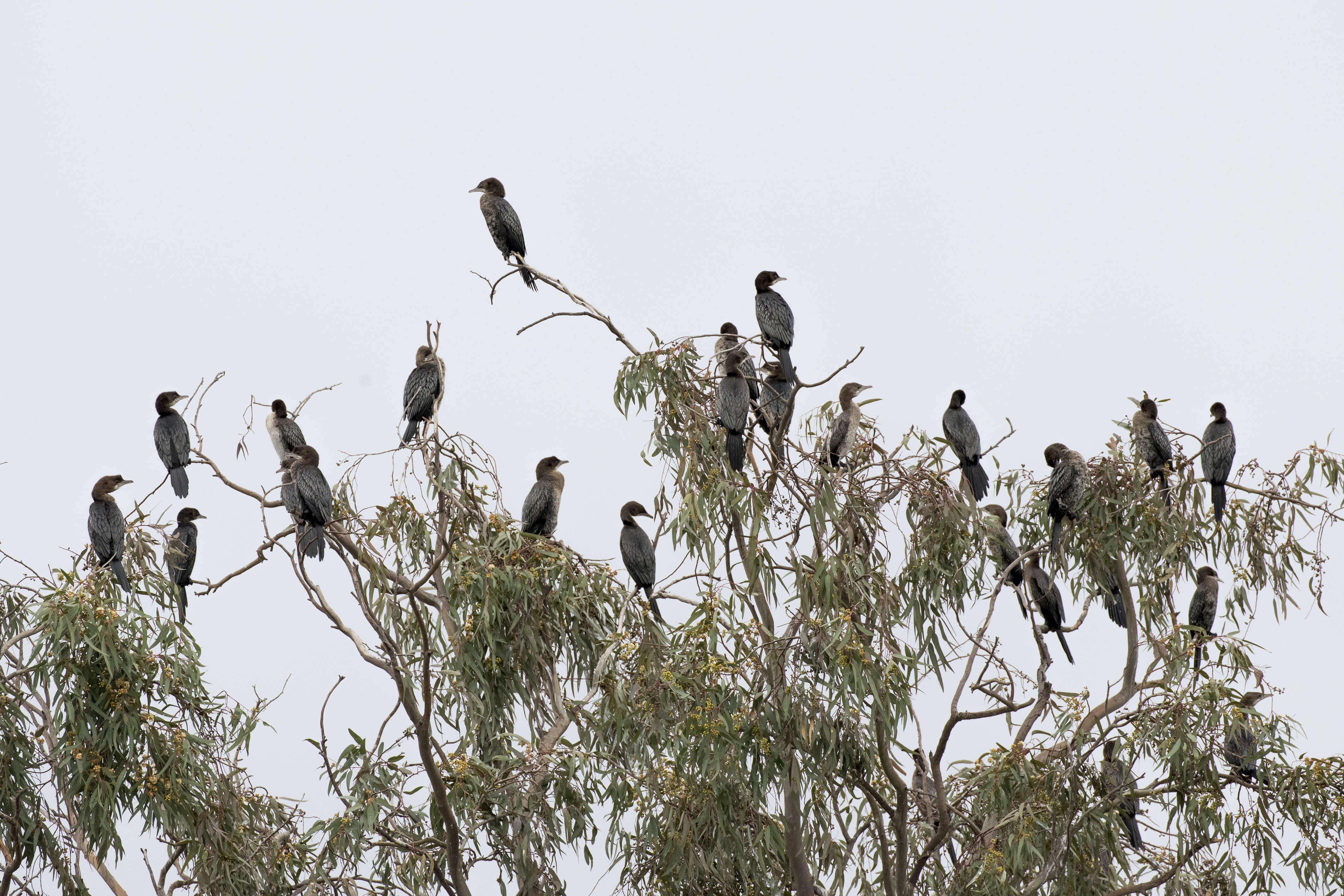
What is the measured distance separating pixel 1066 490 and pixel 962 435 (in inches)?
29.1

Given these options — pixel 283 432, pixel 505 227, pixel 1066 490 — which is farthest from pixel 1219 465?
pixel 283 432

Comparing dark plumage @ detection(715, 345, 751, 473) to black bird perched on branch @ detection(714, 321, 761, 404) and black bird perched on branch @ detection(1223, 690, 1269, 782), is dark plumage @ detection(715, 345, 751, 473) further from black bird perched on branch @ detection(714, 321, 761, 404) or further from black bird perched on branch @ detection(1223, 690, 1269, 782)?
black bird perched on branch @ detection(1223, 690, 1269, 782)

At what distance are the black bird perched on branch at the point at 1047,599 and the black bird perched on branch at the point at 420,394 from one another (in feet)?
12.0

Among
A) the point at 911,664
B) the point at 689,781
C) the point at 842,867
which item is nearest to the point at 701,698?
the point at 689,781

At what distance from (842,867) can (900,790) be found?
58 cm

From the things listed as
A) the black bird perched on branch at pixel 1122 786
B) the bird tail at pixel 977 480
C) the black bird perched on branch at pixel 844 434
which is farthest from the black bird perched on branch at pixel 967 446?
the black bird perched on branch at pixel 1122 786

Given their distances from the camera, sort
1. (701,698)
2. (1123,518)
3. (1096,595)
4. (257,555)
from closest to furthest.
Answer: (701,698) < (257,555) < (1123,518) < (1096,595)

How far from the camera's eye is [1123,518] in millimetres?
7531

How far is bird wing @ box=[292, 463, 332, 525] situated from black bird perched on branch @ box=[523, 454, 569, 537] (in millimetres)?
1377

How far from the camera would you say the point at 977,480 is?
7957mm

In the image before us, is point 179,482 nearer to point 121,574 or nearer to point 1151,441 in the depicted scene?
point 121,574

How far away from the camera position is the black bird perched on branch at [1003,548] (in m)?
7.16

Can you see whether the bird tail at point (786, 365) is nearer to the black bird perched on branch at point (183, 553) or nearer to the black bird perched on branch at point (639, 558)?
the black bird perched on branch at point (639, 558)

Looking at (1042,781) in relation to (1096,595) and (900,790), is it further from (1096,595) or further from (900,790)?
(1096,595)
